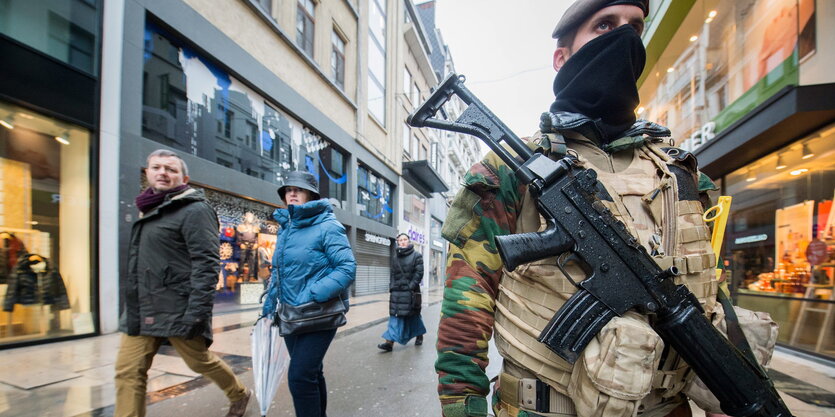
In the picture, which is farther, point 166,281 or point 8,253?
point 8,253

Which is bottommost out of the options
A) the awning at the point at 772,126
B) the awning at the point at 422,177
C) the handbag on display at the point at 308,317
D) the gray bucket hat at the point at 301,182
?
the handbag on display at the point at 308,317

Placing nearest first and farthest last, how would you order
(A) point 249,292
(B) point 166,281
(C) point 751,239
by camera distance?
(B) point 166,281 → (C) point 751,239 → (A) point 249,292

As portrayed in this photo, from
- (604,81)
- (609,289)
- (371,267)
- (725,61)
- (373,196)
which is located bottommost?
(371,267)

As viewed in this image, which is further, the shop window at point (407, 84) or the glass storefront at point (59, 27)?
the shop window at point (407, 84)

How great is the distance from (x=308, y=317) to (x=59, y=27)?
18.7ft

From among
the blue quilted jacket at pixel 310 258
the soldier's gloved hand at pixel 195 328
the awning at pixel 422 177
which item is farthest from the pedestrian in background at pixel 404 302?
the awning at pixel 422 177

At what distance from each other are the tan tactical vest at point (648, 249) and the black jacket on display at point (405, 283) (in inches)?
174

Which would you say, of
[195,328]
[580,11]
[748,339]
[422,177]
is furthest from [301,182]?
[422,177]

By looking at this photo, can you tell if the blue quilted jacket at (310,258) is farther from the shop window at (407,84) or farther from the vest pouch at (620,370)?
the shop window at (407,84)

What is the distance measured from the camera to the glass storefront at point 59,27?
4539mm

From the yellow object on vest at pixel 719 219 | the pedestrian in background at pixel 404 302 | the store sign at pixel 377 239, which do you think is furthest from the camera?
the store sign at pixel 377 239

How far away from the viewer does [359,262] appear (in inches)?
533

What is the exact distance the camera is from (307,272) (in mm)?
2506

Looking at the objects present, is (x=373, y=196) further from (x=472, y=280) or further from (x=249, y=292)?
(x=472, y=280)
